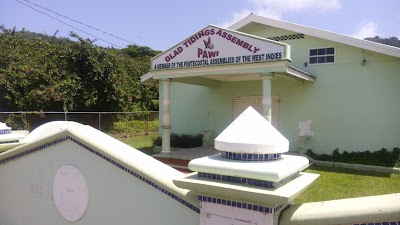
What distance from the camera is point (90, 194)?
372 centimetres

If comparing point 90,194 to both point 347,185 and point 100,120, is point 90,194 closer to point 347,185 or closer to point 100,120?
point 347,185

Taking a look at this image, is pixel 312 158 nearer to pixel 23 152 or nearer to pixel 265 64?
pixel 265 64

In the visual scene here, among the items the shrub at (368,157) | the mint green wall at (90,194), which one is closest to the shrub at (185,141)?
the shrub at (368,157)

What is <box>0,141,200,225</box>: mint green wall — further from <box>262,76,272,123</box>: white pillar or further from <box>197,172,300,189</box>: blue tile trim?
<box>262,76,272,123</box>: white pillar

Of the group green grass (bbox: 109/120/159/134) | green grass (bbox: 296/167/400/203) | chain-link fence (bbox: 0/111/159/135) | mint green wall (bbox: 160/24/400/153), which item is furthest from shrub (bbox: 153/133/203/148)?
green grass (bbox: 109/120/159/134)

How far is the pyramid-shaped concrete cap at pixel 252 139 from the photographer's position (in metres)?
2.54

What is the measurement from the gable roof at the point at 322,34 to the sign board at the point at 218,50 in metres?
2.82

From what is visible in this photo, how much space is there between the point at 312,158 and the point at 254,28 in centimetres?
547

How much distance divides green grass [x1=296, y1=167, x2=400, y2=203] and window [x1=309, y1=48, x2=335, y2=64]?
12.9 ft

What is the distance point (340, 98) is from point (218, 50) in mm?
4579

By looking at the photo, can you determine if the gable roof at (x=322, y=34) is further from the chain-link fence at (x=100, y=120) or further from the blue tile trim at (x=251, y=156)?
the chain-link fence at (x=100, y=120)

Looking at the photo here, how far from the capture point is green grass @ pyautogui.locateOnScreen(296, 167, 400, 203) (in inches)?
262

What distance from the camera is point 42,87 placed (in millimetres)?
18047

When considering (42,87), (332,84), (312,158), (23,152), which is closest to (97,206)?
(23,152)
